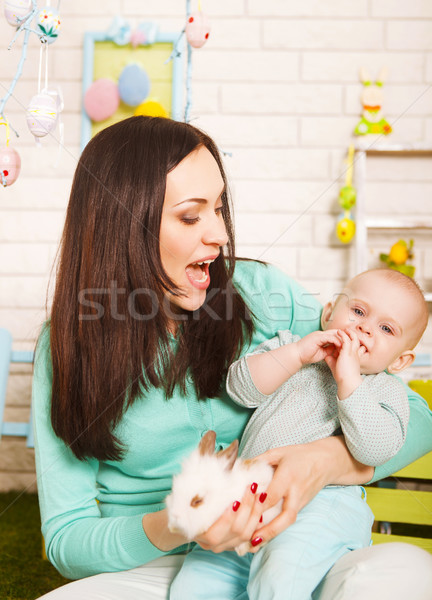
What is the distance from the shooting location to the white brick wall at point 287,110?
238 cm

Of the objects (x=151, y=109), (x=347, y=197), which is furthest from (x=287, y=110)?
(x=151, y=109)

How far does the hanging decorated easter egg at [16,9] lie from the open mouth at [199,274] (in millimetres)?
684

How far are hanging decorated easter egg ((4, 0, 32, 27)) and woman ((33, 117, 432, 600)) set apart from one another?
373 millimetres

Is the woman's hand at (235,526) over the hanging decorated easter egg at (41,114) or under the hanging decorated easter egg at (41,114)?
under

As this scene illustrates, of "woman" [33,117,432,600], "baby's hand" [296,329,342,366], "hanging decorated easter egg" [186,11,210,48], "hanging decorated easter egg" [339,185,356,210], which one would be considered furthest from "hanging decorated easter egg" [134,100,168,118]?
"baby's hand" [296,329,342,366]

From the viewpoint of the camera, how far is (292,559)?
926 mm

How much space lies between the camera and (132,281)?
120 cm

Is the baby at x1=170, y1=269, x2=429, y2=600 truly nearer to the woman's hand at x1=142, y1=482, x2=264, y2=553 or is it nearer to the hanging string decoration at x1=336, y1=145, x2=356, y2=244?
the woman's hand at x1=142, y1=482, x2=264, y2=553

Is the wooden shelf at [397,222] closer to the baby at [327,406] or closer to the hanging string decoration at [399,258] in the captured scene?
the hanging string decoration at [399,258]

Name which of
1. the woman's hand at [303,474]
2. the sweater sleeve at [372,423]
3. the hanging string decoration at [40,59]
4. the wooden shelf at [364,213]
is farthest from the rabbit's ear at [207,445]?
the wooden shelf at [364,213]

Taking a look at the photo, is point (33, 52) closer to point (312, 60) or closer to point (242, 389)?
point (312, 60)

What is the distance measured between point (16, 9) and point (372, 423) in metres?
1.14

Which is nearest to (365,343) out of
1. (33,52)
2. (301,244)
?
(301,244)

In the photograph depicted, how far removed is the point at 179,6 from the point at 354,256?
1.19 metres
